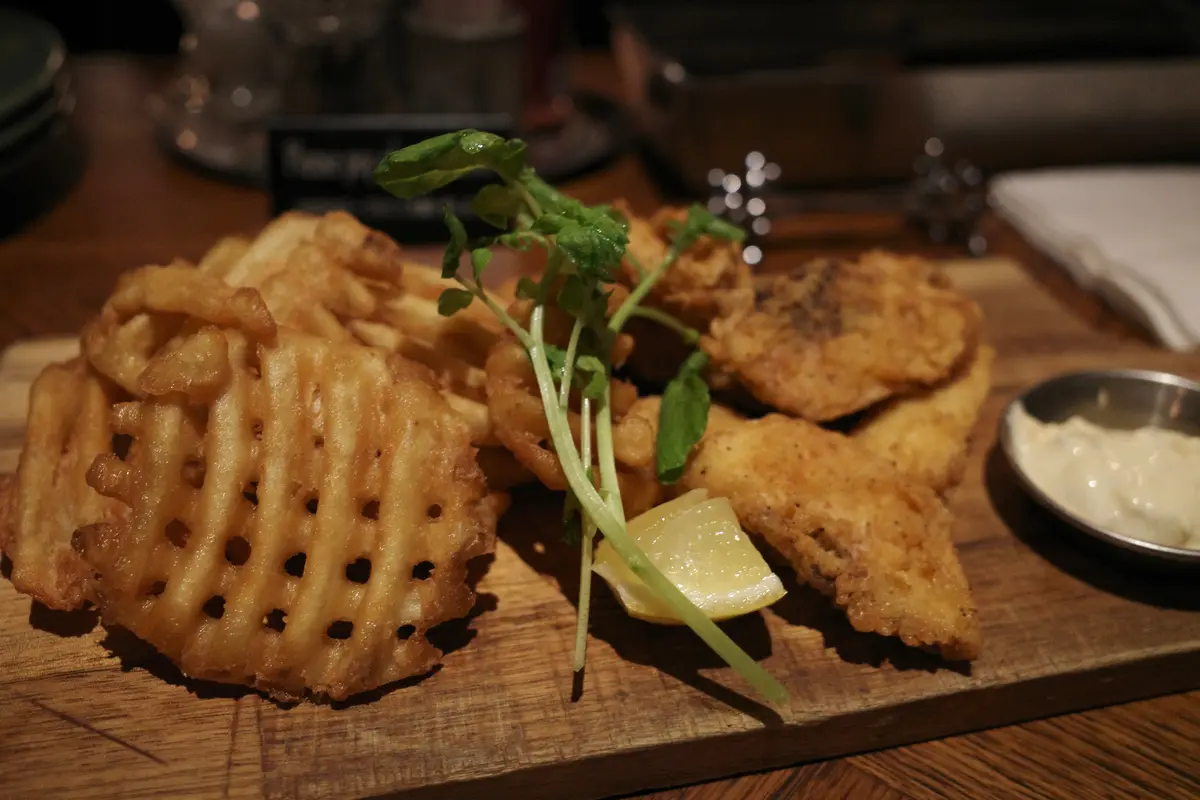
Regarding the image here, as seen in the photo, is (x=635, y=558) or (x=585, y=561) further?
(x=585, y=561)

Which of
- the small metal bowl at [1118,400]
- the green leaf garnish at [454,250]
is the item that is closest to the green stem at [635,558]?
the green leaf garnish at [454,250]

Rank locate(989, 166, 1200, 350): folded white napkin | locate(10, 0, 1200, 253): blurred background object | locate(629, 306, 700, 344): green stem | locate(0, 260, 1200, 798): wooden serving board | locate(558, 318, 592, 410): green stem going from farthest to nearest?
locate(10, 0, 1200, 253): blurred background object
locate(989, 166, 1200, 350): folded white napkin
locate(629, 306, 700, 344): green stem
locate(558, 318, 592, 410): green stem
locate(0, 260, 1200, 798): wooden serving board

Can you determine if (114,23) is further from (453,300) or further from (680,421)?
(680,421)

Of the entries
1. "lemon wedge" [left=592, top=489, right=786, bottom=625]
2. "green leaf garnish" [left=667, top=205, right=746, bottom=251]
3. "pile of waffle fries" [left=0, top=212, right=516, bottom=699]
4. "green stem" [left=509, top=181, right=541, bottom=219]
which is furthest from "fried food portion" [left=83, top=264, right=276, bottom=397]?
"green leaf garnish" [left=667, top=205, right=746, bottom=251]

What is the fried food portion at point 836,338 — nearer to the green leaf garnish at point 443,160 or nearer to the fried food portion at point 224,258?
the green leaf garnish at point 443,160

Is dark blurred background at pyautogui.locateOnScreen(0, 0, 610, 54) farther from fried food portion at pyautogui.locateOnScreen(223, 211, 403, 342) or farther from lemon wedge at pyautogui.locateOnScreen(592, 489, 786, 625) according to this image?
lemon wedge at pyautogui.locateOnScreen(592, 489, 786, 625)

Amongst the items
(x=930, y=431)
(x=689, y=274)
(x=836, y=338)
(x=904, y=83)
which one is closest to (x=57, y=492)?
(x=689, y=274)

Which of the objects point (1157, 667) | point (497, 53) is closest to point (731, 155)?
point (497, 53)
